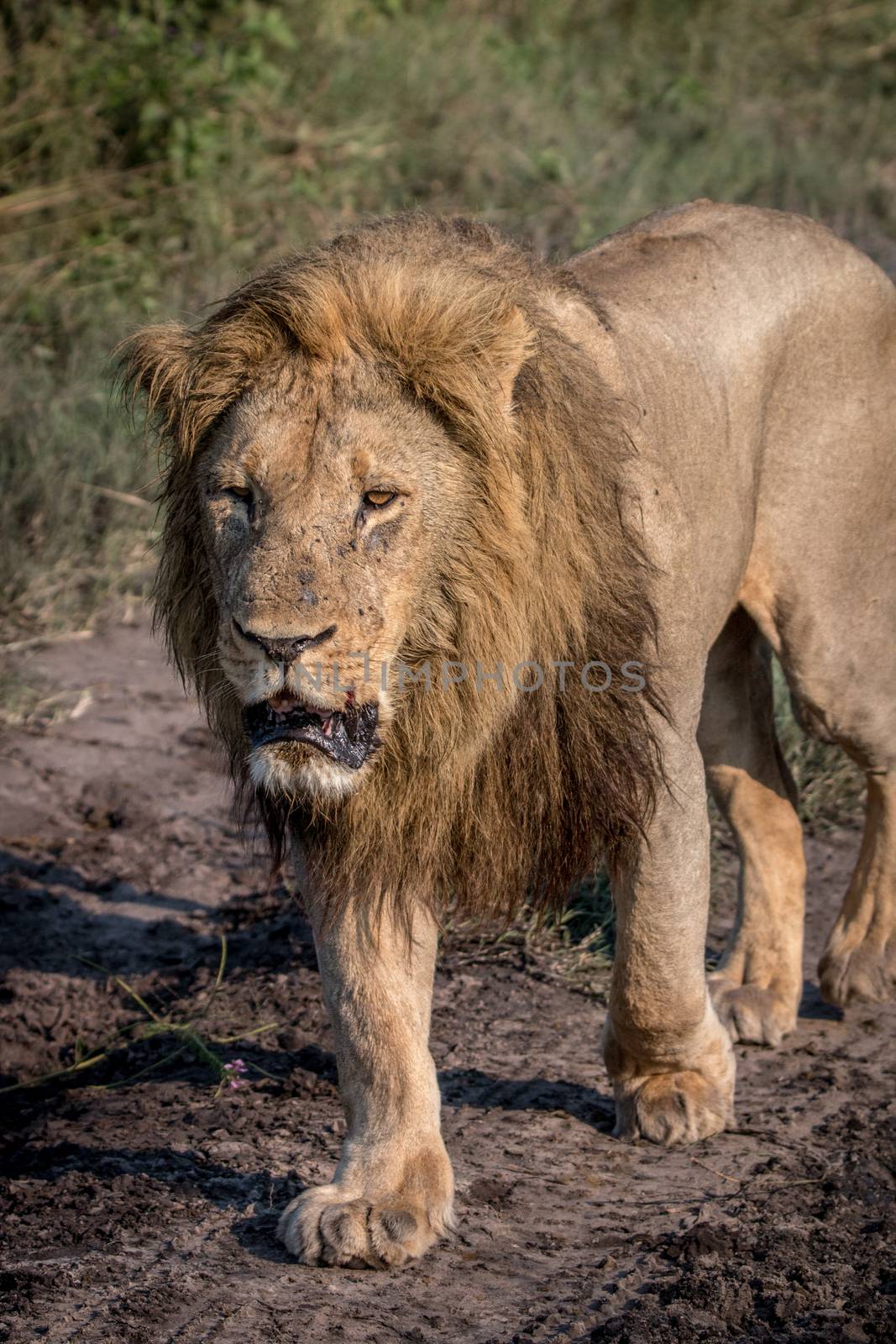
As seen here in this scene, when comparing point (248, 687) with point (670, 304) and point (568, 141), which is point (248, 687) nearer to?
point (670, 304)

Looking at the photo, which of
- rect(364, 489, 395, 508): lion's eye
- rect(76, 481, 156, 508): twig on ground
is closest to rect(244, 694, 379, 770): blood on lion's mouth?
rect(364, 489, 395, 508): lion's eye

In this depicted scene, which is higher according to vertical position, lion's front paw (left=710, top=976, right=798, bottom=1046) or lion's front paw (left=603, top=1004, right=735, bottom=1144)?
lion's front paw (left=603, top=1004, right=735, bottom=1144)

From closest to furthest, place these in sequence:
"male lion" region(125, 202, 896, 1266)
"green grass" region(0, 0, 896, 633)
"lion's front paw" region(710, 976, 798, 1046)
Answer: "male lion" region(125, 202, 896, 1266) → "lion's front paw" region(710, 976, 798, 1046) → "green grass" region(0, 0, 896, 633)

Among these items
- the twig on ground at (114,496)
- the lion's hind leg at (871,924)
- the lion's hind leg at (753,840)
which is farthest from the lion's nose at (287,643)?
the twig on ground at (114,496)

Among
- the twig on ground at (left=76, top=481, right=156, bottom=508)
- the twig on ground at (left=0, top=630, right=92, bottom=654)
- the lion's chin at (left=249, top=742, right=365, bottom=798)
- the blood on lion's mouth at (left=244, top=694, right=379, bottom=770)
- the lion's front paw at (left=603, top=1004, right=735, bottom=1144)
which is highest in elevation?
the blood on lion's mouth at (left=244, top=694, right=379, bottom=770)

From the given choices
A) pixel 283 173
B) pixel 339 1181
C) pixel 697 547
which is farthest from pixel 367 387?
pixel 283 173

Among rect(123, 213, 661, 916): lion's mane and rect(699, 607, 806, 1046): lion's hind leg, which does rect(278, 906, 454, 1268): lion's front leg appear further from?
rect(699, 607, 806, 1046): lion's hind leg

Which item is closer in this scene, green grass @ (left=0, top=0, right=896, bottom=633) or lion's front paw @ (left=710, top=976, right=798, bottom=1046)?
lion's front paw @ (left=710, top=976, right=798, bottom=1046)

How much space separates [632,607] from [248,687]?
2.31 ft

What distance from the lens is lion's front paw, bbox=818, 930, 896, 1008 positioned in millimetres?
3930

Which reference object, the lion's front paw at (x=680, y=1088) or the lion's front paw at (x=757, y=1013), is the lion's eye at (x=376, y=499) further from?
the lion's front paw at (x=757, y=1013)

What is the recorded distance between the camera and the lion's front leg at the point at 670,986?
3.04 m

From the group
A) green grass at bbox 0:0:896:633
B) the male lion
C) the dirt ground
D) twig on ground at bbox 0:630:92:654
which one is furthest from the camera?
green grass at bbox 0:0:896:633

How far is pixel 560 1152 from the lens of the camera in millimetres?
3268
